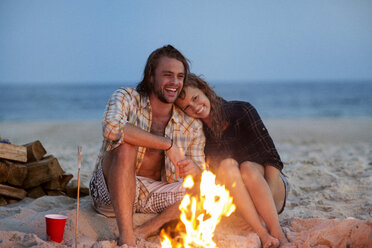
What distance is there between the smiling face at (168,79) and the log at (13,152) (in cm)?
154

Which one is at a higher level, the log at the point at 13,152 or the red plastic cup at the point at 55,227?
the log at the point at 13,152

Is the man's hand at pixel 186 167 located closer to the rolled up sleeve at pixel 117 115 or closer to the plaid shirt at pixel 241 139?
the plaid shirt at pixel 241 139

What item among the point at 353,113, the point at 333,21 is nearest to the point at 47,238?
the point at 353,113

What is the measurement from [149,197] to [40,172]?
4.55 feet

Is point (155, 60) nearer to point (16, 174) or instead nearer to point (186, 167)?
point (186, 167)

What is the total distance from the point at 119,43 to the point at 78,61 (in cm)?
925

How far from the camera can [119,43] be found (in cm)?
3566

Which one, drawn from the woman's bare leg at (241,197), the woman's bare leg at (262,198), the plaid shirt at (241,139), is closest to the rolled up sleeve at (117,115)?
the plaid shirt at (241,139)

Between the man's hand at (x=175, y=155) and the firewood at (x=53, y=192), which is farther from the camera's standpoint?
the firewood at (x=53, y=192)

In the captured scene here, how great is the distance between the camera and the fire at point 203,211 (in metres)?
2.87

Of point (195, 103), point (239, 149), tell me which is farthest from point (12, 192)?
point (239, 149)

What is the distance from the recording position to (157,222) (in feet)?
10.6

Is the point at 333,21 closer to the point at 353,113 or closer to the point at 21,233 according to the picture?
the point at 353,113

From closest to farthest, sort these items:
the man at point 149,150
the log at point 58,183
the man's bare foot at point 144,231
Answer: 1. the man at point 149,150
2. the man's bare foot at point 144,231
3. the log at point 58,183
